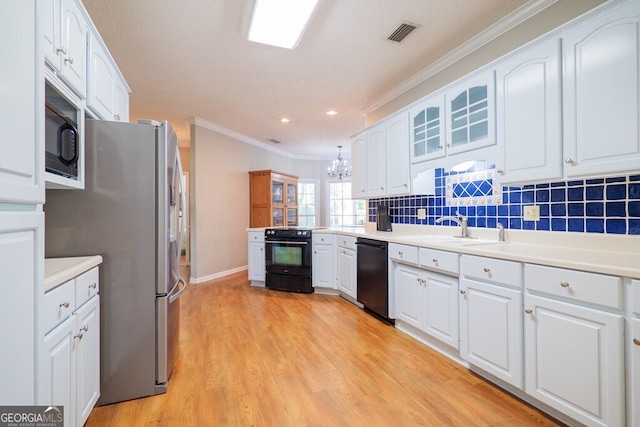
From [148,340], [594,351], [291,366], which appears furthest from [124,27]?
[594,351]

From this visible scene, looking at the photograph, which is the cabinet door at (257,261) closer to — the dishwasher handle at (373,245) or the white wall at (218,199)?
the white wall at (218,199)

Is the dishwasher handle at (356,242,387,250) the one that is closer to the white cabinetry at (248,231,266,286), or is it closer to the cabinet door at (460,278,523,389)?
the cabinet door at (460,278,523,389)

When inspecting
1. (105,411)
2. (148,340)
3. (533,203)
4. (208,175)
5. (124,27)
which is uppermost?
(124,27)

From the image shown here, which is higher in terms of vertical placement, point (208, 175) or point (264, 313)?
point (208, 175)

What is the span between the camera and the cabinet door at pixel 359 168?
12.7 feet

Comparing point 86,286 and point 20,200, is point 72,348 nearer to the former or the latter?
point 86,286

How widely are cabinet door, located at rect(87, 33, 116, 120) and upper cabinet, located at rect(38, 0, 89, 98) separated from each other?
3.7 inches

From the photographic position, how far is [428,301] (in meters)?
2.45

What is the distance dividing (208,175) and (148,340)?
3732 mm

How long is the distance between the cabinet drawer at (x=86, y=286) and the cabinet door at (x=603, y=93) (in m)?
2.76

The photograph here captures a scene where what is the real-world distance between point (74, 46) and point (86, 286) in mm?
1357

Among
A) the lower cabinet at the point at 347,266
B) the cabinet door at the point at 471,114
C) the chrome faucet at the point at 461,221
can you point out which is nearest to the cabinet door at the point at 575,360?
the chrome faucet at the point at 461,221

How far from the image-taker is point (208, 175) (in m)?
5.17

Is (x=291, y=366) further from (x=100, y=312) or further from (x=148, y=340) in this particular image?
(x=100, y=312)
